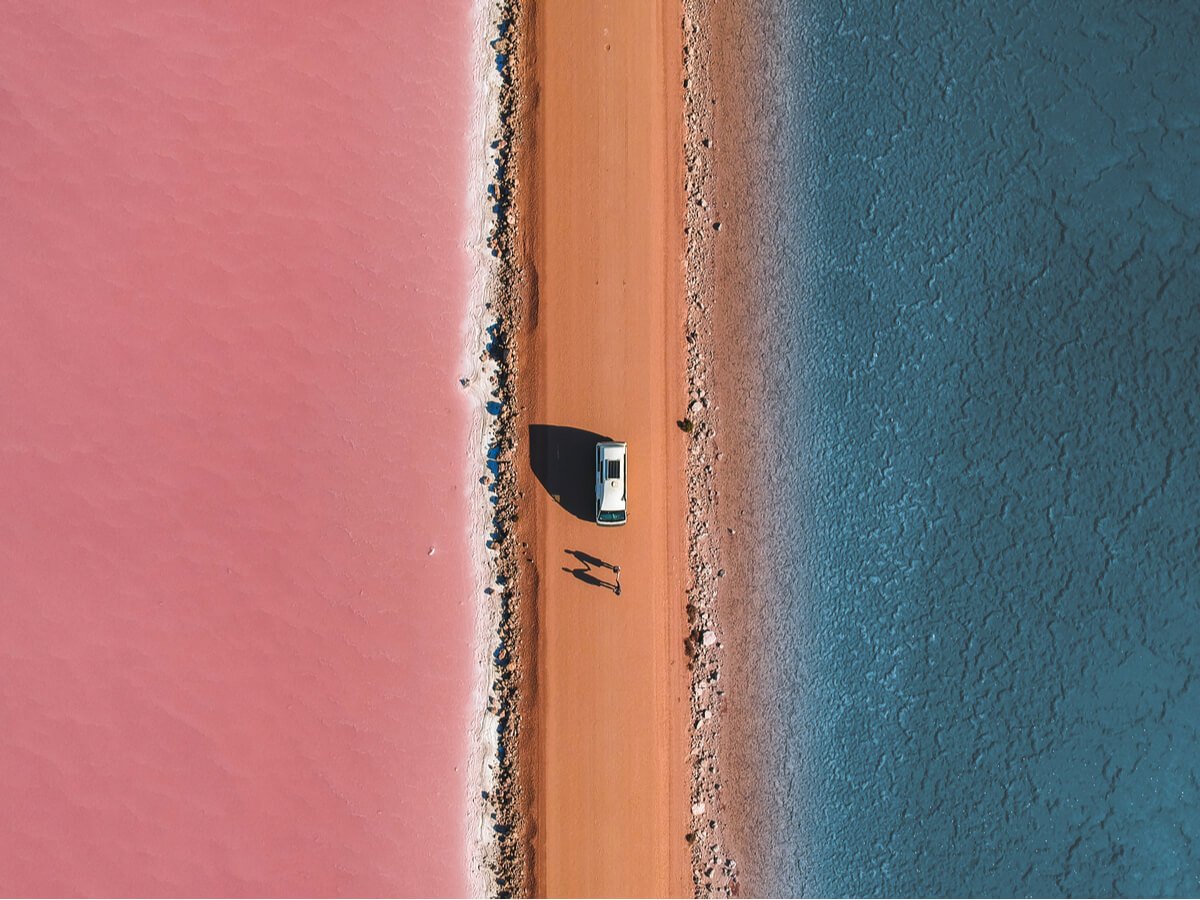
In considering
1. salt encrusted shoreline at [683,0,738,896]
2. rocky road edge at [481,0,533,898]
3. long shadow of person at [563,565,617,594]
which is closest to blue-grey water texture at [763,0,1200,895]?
salt encrusted shoreline at [683,0,738,896]

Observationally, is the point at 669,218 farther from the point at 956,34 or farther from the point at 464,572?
the point at 464,572

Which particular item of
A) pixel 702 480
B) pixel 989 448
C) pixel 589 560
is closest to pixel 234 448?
pixel 589 560

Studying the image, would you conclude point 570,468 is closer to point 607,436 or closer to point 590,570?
point 607,436

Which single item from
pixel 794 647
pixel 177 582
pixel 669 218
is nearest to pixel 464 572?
pixel 177 582

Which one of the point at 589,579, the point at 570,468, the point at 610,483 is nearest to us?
the point at 610,483

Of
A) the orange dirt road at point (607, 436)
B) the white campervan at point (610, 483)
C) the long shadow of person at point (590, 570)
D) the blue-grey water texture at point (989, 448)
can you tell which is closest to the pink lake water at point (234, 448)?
the orange dirt road at point (607, 436)

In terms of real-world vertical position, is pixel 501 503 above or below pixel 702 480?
below
